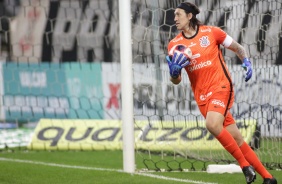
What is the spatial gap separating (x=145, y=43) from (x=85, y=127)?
9.51 feet

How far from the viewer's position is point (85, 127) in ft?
40.9

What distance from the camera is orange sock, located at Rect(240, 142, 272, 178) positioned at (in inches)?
307

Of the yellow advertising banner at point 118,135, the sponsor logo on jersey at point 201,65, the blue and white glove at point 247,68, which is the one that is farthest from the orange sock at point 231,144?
the yellow advertising banner at point 118,135

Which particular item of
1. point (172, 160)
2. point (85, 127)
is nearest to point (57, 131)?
point (85, 127)

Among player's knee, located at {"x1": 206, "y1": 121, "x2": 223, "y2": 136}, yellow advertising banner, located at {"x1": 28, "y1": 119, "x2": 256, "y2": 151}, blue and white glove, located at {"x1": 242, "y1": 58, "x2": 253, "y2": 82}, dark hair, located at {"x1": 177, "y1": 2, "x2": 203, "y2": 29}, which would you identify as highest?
dark hair, located at {"x1": 177, "y1": 2, "x2": 203, "y2": 29}

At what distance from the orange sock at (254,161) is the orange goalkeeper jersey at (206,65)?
2.10 feet

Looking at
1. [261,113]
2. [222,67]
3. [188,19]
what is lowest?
[261,113]

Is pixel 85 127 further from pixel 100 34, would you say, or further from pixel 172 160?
pixel 100 34

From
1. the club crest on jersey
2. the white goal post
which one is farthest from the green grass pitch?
the club crest on jersey

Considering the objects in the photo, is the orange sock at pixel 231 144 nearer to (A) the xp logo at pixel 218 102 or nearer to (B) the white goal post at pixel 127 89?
(A) the xp logo at pixel 218 102

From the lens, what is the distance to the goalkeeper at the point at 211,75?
7652 mm

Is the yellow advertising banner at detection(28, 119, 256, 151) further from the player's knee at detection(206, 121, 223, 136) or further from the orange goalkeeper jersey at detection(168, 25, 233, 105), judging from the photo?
the player's knee at detection(206, 121, 223, 136)

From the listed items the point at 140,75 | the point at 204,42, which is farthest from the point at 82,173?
the point at 204,42

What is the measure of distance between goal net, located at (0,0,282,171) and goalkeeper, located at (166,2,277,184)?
1.70 meters
